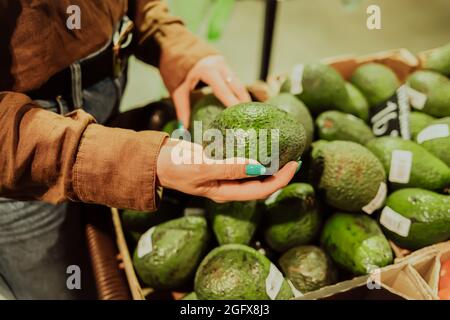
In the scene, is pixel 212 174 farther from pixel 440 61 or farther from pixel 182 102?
pixel 440 61

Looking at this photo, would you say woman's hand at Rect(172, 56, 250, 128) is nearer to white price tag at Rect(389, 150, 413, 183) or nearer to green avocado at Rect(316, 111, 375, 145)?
green avocado at Rect(316, 111, 375, 145)

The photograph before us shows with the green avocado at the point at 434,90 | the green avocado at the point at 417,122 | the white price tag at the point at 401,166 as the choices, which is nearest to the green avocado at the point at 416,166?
the white price tag at the point at 401,166

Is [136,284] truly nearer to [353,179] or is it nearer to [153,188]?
[153,188]

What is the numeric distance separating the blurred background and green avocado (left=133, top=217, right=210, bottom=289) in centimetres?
169

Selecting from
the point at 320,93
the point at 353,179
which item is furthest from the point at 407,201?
the point at 320,93

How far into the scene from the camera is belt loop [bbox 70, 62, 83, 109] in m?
1.02

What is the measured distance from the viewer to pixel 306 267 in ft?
3.33

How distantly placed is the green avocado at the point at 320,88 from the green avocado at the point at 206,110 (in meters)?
0.24

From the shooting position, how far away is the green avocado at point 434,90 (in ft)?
4.14

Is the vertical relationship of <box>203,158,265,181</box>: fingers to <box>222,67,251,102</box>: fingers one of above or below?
below

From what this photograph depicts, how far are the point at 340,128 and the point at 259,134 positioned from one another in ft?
1.39

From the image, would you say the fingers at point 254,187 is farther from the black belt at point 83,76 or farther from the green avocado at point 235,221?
the black belt at point 83,76

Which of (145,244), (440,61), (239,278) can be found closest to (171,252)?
(145,244)

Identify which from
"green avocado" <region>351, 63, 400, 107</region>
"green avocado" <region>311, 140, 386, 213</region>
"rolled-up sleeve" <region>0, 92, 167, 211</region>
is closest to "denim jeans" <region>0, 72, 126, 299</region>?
"rolled-up sleeve" <region>0, 92, 167, 211</region>
